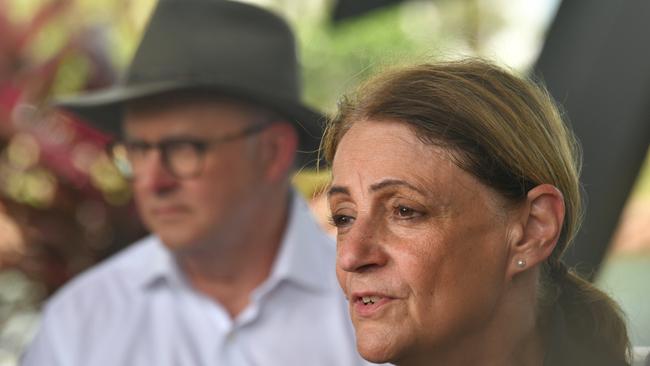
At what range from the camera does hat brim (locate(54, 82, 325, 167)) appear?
10.1 ft

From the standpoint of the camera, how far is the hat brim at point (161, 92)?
308 cm

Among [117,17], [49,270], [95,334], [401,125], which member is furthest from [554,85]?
[117,17]

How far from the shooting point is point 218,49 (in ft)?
10.8

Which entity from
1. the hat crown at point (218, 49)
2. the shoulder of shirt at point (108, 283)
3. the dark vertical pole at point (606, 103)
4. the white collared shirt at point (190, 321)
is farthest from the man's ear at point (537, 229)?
the shoulder of shirt at point (108, 283)

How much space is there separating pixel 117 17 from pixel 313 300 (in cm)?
232

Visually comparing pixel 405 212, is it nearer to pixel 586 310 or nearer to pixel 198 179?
pixel 586 310

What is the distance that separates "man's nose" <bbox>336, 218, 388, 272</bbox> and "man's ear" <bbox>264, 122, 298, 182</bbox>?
1.81 meters

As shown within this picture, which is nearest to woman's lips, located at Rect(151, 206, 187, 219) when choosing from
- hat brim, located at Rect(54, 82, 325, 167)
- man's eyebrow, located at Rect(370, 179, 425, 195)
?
hat brim, located at Rect(54, 82, 325, 167)

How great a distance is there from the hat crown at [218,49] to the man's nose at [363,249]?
1683mm

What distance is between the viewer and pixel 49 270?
383cm

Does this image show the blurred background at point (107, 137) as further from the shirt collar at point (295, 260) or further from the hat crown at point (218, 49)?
the hat crown at point (218, 49)

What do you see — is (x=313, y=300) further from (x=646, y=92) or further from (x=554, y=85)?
(x=646, y=92)

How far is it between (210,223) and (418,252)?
1.64 meters

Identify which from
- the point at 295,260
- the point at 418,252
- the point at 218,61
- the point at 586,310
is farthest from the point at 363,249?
the point at 218,61
